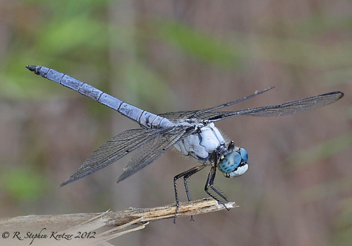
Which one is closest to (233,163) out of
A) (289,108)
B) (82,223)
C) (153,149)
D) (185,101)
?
(153,149)

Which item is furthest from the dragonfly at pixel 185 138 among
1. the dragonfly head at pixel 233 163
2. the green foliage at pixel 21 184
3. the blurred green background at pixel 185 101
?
the green foliage at pixel 21 184

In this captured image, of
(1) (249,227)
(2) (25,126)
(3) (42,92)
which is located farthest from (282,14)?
(2) (25,126)

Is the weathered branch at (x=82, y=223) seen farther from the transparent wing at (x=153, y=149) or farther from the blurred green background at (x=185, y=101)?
the blurred green background at (x=185, y=101)

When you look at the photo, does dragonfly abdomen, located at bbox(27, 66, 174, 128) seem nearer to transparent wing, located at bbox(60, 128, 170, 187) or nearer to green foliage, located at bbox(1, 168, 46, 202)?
transparent wing, located at bbox(60, 128, 170, 187)

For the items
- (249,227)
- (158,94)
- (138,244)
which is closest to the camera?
(158,94)

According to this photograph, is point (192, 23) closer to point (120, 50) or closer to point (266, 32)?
point (266, 32)
